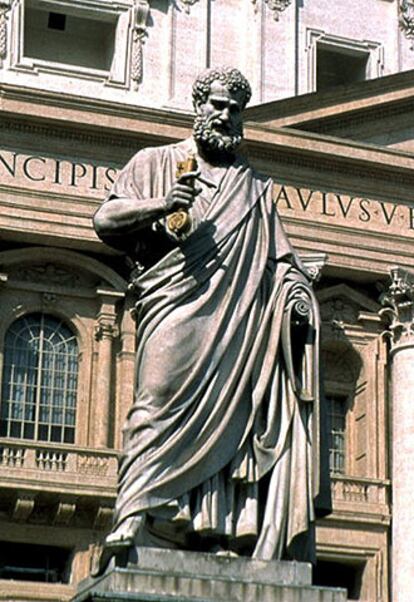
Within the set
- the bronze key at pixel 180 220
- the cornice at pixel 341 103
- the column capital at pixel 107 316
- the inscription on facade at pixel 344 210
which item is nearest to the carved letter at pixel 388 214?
the inscription on facade at pixel 344 210

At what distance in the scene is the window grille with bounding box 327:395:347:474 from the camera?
108ft

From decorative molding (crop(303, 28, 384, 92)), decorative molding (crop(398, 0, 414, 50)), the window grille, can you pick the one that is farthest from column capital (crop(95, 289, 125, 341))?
decorative molding (crop(398, 0, 414, 50))

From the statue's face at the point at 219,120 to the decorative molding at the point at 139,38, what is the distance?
26.3 metres

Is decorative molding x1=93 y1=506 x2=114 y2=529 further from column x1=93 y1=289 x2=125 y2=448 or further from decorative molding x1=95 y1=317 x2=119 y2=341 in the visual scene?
decorative molding x1=95 y1=317 x2=119 y2=341

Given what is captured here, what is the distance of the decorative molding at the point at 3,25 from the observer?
33.7m

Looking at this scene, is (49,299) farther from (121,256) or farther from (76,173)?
(76,173)

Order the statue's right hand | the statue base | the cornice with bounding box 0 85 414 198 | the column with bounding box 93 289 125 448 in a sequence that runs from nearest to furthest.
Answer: the statue base
the statue's right hand
the column with bounding box 93 289 125 448
the cornice with bounding box 0 85 414 198

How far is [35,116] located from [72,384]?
13.8ft

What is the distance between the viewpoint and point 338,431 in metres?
33.0

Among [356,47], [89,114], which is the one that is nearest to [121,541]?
[89,114]

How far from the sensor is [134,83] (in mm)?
34344

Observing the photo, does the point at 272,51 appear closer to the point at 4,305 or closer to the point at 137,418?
the point at 4,305

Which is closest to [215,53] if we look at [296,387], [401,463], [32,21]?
[32,21]

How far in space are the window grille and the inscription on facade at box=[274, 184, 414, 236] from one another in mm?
2907
